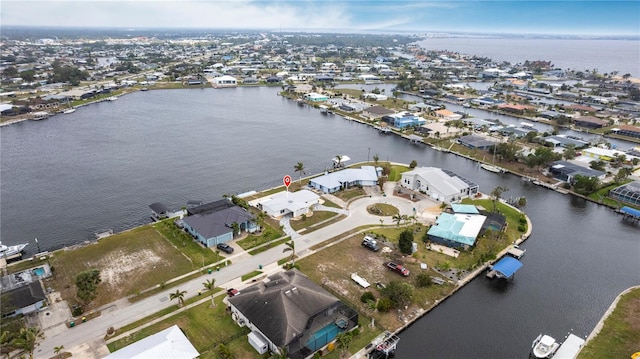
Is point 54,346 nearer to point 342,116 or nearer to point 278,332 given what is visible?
point 278,332

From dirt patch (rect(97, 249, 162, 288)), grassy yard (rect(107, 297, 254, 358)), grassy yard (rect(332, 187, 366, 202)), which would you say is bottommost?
grassy yard (rect(332, 187, 366, 202))

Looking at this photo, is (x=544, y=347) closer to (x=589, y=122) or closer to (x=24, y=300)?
(x=24, y=300)

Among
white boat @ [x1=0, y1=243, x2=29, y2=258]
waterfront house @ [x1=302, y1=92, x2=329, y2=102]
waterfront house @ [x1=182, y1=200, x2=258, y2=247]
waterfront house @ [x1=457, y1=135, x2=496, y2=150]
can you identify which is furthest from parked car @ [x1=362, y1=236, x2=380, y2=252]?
waterfront house @ [x1=302, y1=92, x2=329, y2=102]

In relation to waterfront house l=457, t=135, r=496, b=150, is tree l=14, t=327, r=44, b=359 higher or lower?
higher

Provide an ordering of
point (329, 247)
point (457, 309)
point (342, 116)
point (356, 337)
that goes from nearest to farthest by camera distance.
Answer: point (356, 337) → point (457, 309) → point (329, 247) → point (342, 116)

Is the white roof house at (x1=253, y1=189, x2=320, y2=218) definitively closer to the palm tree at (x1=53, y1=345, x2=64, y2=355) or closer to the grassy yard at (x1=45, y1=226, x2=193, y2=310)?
the grassy yard at (x1=45, y1=226, x2=193, y2=310)

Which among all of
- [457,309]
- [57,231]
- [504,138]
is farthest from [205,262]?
[504,138]

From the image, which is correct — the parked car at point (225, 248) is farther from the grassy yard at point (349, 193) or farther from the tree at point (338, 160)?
the tree at point (338, 160)
